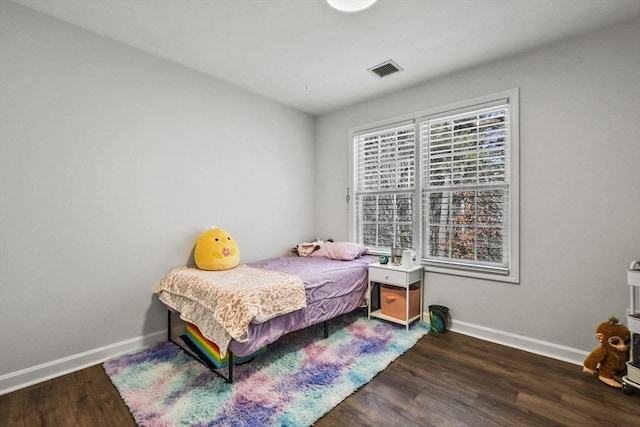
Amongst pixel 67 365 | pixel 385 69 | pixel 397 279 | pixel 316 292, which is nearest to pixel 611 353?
Answer: pixel 397 279

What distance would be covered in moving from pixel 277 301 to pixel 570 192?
2445 millimetres

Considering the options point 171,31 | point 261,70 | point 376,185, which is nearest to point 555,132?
point 376,185

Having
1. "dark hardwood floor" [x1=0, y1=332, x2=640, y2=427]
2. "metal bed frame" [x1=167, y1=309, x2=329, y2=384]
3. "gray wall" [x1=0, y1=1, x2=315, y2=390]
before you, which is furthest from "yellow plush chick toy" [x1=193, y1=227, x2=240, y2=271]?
"dark hardwood floor" [x1=0, y1=332, x2=640, y2=427]

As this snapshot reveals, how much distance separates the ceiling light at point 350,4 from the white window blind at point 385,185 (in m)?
1.51

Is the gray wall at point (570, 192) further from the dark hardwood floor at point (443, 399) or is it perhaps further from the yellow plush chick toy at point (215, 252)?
the yellow plush chick toy at point (215, 252)

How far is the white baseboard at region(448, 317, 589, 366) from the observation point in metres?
2.28

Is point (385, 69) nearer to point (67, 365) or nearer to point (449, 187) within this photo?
point (449, 187)

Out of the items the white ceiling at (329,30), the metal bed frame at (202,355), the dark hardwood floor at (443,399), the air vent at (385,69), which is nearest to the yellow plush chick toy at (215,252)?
the metal bed frame at (202,355)

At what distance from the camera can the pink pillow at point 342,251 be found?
A: 10.9 ft

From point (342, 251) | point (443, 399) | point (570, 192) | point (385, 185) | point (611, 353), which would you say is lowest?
point (443, 399)

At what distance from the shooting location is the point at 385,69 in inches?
111

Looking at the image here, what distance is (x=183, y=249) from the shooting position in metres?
2.79

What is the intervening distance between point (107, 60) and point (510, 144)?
3.47 meters

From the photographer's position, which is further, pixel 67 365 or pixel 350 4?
pixel 67 365
